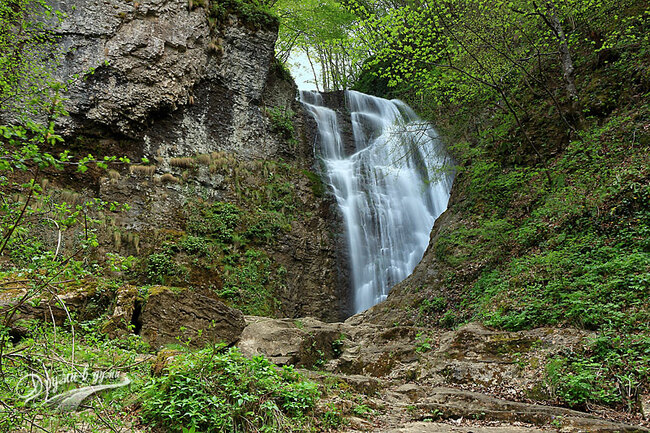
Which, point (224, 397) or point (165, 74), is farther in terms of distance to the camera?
point (165, 74)

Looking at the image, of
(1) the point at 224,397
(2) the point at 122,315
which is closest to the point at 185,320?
(2) the point at 122,315

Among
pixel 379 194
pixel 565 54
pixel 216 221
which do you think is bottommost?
pixel 216 221

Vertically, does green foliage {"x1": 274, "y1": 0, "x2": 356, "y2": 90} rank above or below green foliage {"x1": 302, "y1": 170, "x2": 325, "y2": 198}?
above

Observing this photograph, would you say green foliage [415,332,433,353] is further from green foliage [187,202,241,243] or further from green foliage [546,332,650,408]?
green foliage [187,202,241,243]

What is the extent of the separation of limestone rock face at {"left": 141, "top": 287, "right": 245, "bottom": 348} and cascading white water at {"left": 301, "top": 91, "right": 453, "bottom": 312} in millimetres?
7315

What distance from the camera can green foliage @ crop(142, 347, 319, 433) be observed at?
316 centimetres

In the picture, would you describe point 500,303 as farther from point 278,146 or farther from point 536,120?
point 278,146

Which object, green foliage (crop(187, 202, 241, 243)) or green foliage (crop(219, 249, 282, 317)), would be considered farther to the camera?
green foliage (crop(187, 202, 241, 243))

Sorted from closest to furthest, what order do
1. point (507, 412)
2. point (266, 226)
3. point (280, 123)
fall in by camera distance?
1. point (507, 412)
2. point (266, 226)
3. point (280, 123)

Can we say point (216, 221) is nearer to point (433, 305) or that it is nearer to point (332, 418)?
point (433, 305)

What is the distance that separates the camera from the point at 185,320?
22.6 feet

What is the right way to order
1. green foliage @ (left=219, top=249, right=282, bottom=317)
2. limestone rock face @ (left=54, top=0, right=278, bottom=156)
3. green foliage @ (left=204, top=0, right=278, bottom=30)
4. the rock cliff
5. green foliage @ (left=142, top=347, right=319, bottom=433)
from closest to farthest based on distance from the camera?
green foliage @ (left=142, top=347, right=319, bottom=433) < green foliage @ (left=219, top=249, right=282, bottom=317) < the rock cliff < limestone rock face @ (left=54, top=0, right=278, bottom=156) < green foliage @ (left=204, top=0, right=278, bottom=30)

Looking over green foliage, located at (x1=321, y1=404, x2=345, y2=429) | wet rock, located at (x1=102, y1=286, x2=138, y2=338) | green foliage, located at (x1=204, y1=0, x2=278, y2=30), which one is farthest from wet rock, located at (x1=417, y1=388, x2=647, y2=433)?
green foliage, located at (x1=204, y1=0, x2=278, y2=30)

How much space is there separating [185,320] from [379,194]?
11.6 meters
